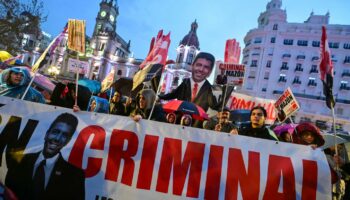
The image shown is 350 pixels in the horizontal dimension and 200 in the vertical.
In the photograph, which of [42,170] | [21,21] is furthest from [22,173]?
[21,21]

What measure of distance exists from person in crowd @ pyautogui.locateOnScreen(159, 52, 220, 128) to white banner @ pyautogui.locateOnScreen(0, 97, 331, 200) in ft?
11.6

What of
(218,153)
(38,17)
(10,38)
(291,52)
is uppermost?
(291,52)

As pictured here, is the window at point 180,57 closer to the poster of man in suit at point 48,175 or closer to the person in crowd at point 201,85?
the person in crowd at point 201,85

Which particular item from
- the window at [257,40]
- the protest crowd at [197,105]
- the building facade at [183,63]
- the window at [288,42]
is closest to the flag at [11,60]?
the protest crowd at [197,105]

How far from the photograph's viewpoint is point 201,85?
7480mm

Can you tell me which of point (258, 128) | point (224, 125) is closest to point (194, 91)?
point (224, 125)

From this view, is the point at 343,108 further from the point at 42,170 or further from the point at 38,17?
the point at 42,170

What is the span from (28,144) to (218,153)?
231 centimetres

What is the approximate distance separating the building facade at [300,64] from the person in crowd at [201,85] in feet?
164

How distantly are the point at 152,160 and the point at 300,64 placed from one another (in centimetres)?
6101

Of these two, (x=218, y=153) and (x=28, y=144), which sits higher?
(x=218, y=153)

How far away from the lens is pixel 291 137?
5301mm

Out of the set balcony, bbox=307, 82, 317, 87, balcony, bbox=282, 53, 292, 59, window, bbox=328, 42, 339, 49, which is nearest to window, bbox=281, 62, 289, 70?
balcony, bbox=282, 53, 292, 59

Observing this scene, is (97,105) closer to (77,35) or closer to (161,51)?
(77,35)
